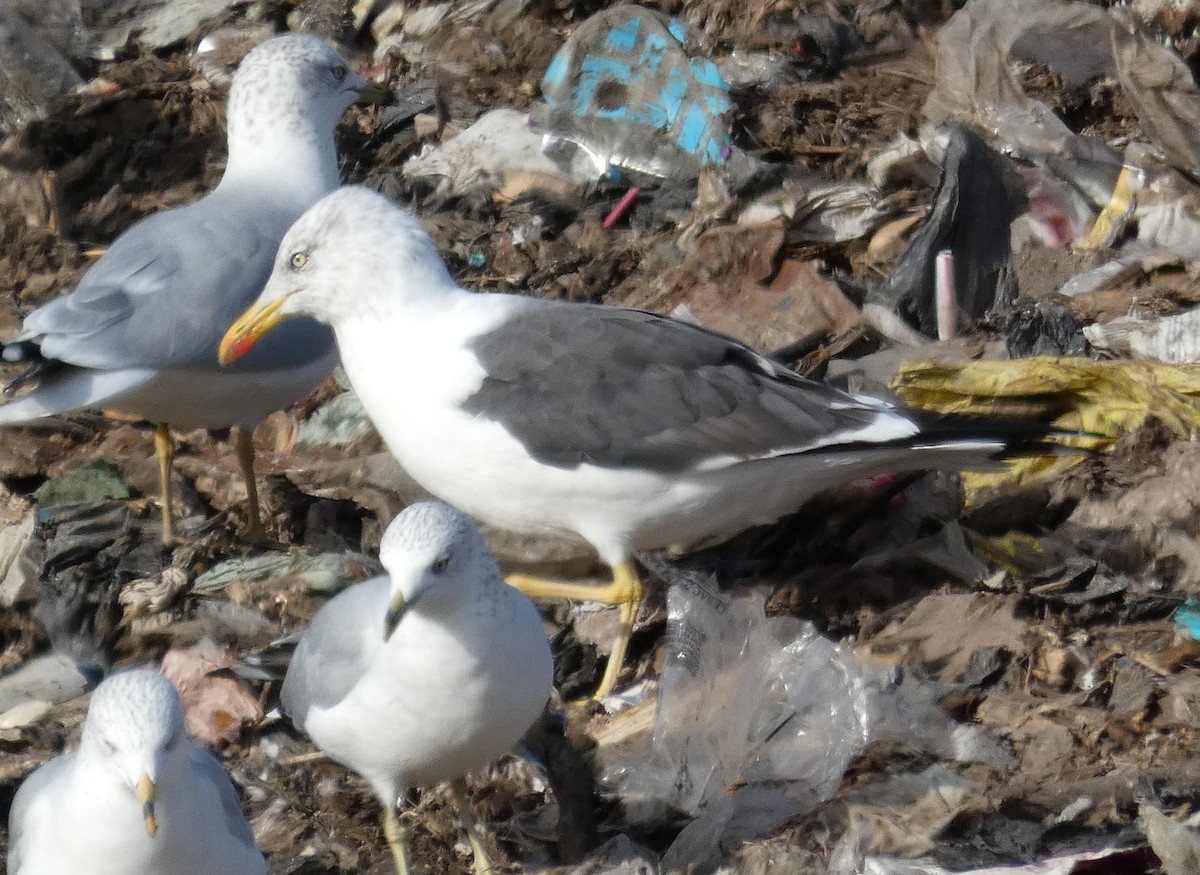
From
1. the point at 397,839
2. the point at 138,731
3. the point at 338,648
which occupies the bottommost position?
the point at 397,839

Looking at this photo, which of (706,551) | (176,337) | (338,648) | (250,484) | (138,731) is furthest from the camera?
(250,484)

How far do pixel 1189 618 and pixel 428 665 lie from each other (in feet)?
5.59

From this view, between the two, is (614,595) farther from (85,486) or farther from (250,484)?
(85,486)

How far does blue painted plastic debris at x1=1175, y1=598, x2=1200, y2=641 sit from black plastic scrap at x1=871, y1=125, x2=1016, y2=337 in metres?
1.25

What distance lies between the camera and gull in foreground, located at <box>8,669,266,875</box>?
281 centimetres

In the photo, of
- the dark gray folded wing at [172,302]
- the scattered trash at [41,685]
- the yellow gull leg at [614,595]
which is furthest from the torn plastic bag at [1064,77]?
the scattered trash at [41,685]

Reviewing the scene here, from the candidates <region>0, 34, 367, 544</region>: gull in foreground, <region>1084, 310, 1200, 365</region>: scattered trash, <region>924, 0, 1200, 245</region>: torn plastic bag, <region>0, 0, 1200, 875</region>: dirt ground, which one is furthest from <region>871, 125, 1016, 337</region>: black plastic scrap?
<region>0, 34, 367, 544</region>: gull in foreground

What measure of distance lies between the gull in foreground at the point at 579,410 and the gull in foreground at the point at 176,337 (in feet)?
1.37

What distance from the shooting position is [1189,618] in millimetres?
3828

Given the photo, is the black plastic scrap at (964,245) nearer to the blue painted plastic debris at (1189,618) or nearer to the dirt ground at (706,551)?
the dirt ground at (706,551)

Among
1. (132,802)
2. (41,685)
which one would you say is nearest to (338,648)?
(132,802)

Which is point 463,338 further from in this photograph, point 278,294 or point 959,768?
point 959,768

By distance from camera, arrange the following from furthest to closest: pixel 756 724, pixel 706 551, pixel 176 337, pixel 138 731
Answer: pixel 706 551 → pixel 176 337 → pixel 756 724 → pixel 138 731

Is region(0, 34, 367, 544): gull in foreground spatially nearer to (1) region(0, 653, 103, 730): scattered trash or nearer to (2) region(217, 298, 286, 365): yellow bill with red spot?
(2) region(217, 298, 286, 365): yellow bill with red spot
